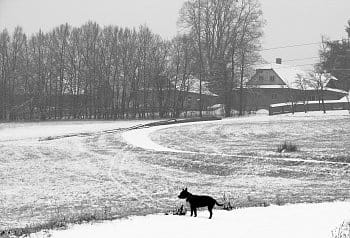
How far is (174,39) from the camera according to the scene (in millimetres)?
83562

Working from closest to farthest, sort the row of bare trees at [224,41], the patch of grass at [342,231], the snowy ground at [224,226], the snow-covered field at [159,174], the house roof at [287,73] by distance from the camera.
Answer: the patch of grass at [342,231] → the snowy ground at [224,226] → the snow-covered field at [159,174] → the row of bare trees at [224,41] → the house roof at [287,73]

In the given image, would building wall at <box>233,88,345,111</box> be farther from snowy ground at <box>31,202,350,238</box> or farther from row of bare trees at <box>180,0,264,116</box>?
snowy ground at <box>31,202,350,238</box>

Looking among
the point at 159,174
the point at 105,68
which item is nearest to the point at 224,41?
the point at 105,68

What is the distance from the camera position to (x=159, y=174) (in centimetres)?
2792

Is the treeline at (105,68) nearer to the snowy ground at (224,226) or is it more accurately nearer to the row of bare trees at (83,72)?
the row of bare trees at (83,72)

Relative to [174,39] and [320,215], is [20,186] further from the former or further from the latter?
[174,39]

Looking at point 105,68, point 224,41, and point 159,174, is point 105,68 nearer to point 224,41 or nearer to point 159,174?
point 224,41

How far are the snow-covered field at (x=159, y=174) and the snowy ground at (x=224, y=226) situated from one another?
3.4 inches

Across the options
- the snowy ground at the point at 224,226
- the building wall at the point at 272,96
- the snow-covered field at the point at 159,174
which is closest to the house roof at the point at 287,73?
the building wall at the point at 272,96

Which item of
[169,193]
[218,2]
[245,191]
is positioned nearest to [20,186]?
[169,193]

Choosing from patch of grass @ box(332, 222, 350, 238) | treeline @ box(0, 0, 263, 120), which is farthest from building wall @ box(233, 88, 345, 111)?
patch of grass @ box(332, 222, 350, 238)

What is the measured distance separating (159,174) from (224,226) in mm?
18818

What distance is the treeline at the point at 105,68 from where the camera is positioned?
78938 mm

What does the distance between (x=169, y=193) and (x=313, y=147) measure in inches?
601
